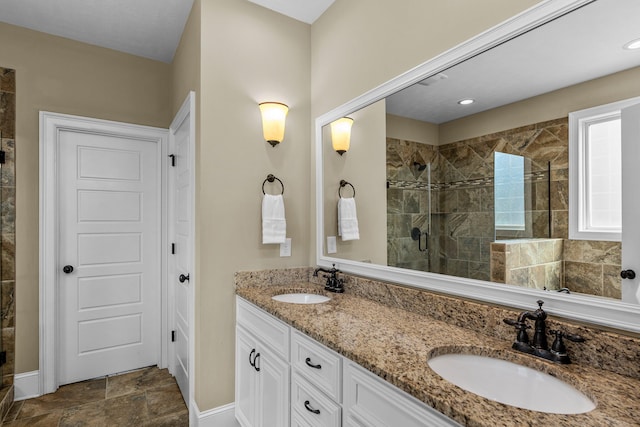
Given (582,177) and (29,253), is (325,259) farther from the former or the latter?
(29,253)

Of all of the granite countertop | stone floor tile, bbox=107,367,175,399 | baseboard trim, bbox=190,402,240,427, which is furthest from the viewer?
stone floor tile, bbox=107,367,175,399

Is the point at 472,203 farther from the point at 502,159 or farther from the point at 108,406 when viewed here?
the point at 108,406

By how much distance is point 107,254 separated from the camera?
2.95m

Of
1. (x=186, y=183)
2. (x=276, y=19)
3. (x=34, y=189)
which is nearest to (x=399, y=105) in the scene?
(x=276, y=19)

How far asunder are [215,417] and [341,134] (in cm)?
194

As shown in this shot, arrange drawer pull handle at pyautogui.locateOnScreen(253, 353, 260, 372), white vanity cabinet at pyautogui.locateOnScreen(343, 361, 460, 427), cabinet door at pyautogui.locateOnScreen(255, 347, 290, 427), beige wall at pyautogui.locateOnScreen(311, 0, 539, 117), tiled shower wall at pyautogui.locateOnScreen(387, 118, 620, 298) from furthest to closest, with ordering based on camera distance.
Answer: drawer pull handle at pyautogui.locateOnScreen(253, 353, 260, 372) → cabinet door at pyautogui.locateOnScreen(255, 347, 290, 427) → beige wall at pyautogui.locateOnScreen(311, 0, 539, 117) → tiled shower wall at pyautogui.locateOnScreen(387, 118, 620, 298) → white vanity cabinet at pyautogui.locateOnScreen(343, 361, 460, 427)

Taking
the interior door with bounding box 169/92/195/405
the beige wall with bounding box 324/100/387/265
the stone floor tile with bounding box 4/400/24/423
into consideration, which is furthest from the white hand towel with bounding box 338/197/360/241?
the stone floor tile with bounding box 4/400/24/423

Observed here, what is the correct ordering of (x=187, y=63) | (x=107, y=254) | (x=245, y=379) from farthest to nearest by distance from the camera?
1. (x=107, y=254)
2. (x=187, y=63)
3. (x=245, y=379)

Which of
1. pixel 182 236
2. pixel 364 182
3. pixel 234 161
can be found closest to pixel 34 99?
pixel 182 236

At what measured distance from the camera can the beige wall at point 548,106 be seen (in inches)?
40.5

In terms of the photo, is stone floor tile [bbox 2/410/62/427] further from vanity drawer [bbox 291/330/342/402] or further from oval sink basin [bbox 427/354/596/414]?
oval sink basin [bbox 427/354/596/414]

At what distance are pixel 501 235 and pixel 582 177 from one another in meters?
0.34

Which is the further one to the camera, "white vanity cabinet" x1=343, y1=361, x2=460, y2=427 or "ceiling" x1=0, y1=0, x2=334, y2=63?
"ceiling" x1=0, y1=0, x2=334, y2=63

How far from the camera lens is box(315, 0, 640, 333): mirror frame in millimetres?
1068
